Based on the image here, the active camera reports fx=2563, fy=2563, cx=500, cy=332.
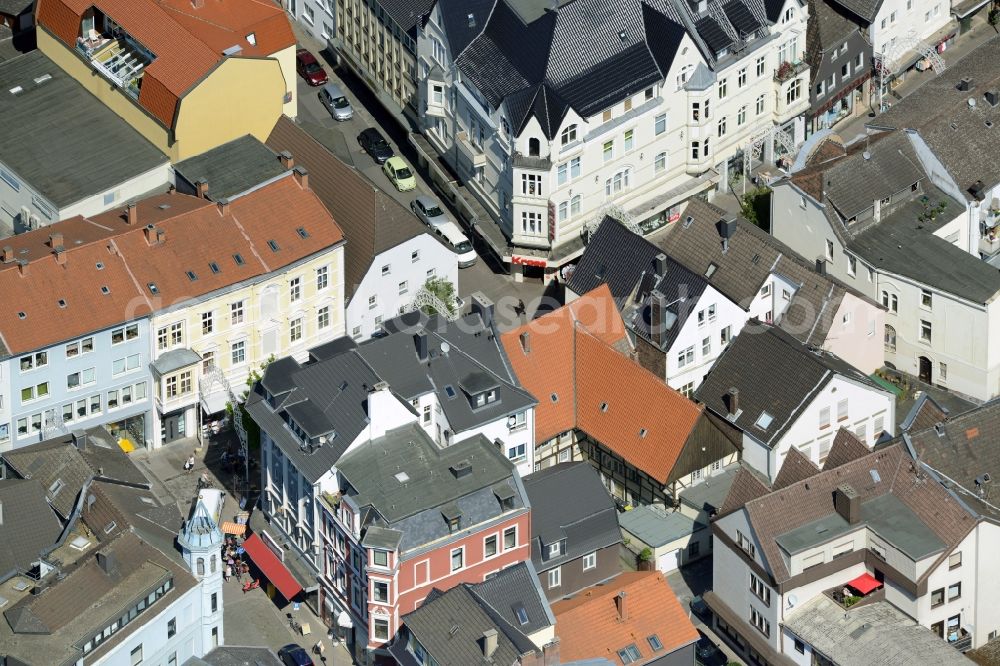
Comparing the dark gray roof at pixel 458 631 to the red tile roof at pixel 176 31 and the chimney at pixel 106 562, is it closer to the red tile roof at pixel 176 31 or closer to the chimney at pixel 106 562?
the chimney at pixel 106 562

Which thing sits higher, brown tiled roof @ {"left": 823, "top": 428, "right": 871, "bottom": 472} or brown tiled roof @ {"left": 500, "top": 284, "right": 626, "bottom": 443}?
brown tiled roof @ {"left": 823, "top": 428, "right": 871, "bottom": 472}

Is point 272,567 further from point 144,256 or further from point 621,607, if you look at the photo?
point 621,607

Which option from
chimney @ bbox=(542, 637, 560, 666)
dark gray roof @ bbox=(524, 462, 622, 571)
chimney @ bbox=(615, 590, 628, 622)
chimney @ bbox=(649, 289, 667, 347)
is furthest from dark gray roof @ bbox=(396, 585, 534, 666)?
chimney @ bbox=(649, 289, 667, 347)

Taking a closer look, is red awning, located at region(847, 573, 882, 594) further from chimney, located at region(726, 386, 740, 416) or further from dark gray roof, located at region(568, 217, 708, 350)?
dark gray roof, located at region(568, 217, 708, 350)

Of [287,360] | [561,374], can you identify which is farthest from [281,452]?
[561,374]

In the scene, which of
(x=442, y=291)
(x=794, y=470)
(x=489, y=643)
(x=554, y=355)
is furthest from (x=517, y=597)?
(x=442, y=291)

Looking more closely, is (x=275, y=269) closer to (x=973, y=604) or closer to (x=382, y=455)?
(x=382, y=455)
